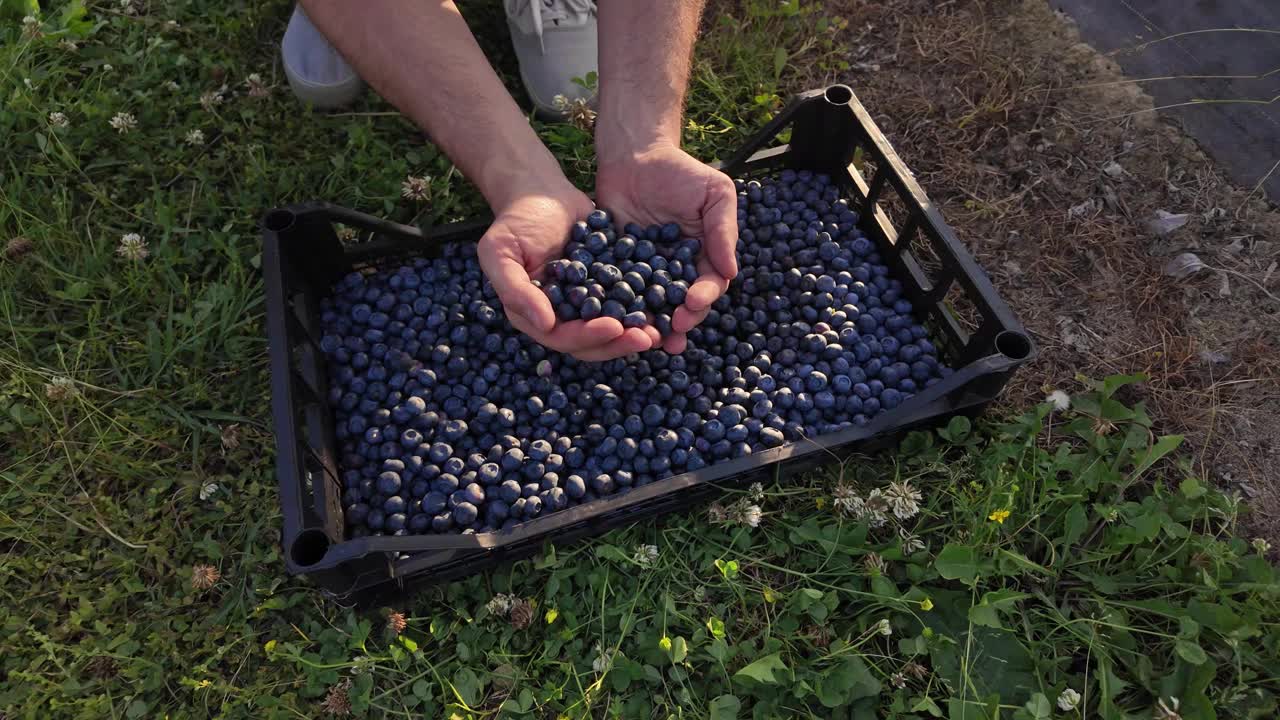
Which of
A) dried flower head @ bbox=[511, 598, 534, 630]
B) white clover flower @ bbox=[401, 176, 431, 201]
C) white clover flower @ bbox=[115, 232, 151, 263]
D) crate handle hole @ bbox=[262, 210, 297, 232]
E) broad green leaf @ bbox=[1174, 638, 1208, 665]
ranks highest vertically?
crate handle hole @ bbox=[262, 210, 297, 232]

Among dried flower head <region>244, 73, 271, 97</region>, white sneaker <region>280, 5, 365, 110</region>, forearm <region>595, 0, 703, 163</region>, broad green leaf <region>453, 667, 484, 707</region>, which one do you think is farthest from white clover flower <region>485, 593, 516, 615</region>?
dried flower head <region>244, 73, 271, 97</region>

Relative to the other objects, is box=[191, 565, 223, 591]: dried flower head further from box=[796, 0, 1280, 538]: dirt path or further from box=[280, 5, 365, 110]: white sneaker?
box=[796, 0, 1280, 538]: dirt path

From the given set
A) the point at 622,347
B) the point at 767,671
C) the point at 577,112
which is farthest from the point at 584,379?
the point at 577,112

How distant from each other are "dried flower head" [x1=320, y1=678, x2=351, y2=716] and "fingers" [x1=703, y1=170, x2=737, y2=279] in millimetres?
1343

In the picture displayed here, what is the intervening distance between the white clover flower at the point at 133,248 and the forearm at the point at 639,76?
1433 millimetres

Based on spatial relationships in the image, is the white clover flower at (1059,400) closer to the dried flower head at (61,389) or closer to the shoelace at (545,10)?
the shoelace at (545,10)

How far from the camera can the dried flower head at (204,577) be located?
2.01 meters

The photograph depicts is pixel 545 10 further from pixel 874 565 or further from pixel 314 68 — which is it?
pixel 874 565

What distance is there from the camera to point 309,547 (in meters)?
1.66

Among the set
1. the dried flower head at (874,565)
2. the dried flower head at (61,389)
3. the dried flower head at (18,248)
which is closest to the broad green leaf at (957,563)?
the dried flower head at (874,565)

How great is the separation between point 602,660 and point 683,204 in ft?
3.79

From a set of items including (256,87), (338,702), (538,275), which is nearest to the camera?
(338,702)

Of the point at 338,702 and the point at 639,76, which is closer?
the point at 338,702

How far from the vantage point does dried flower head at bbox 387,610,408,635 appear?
1.93 metres
